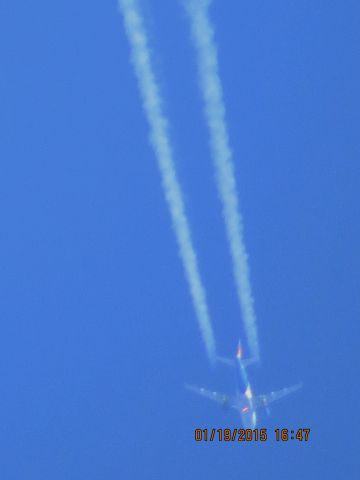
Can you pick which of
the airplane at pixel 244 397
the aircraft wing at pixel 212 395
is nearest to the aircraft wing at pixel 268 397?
the airplane at pixel 244 397

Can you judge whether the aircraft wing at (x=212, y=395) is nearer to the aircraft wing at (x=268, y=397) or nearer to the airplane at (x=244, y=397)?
the airplane at (x=244, y=397)

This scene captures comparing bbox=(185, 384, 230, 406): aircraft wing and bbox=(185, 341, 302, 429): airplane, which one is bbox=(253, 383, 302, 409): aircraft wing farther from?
bbox=(185, 384, 230, 406): aircraft wing

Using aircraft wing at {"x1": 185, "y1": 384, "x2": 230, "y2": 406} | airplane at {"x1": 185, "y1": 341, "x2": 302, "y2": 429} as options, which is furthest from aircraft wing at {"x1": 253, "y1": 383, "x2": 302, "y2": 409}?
aircraft wing at {"x1": 185, "y1": 384, "x2": 230, "y2": 406}

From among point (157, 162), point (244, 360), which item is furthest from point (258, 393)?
point (157, 162)

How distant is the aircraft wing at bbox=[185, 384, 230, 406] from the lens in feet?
41.7

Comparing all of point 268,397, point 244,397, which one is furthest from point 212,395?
point 268,397

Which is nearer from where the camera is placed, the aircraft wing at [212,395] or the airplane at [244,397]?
the airplane at [244,397]

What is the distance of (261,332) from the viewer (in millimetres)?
12758

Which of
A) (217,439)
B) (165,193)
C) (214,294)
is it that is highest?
(165,193)

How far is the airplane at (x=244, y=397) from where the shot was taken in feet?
40.8

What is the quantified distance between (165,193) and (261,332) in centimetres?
207

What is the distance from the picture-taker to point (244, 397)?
41.2ft

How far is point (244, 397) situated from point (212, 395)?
453mm

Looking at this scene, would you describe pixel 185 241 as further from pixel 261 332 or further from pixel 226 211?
pixel 261 332
